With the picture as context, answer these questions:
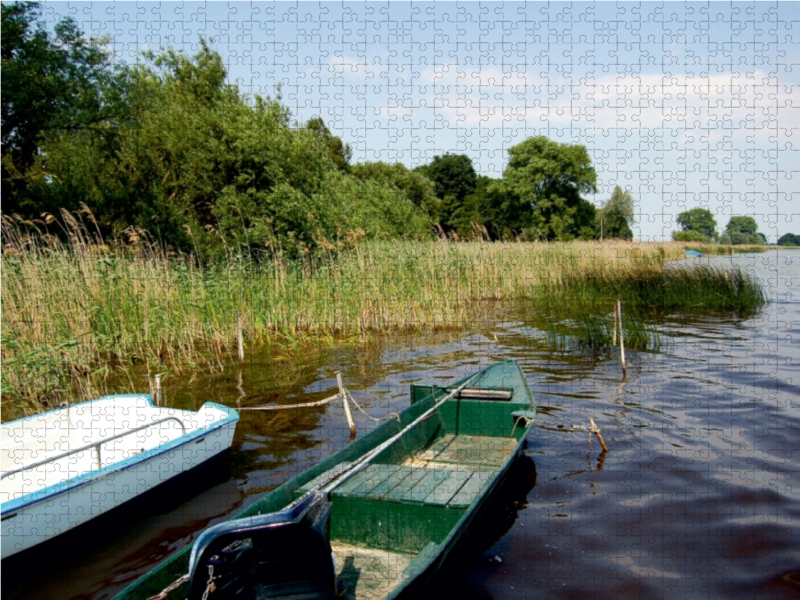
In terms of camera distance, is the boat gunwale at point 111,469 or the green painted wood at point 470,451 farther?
the green painted wood at point 470,451

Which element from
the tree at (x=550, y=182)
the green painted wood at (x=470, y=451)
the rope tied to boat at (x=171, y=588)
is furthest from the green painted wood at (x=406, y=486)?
the tree at (x=550, y=182)

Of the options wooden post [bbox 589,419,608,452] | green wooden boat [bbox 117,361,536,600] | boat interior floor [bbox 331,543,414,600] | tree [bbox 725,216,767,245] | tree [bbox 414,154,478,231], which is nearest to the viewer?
green wooden boat [bbox 117,361,536,600]

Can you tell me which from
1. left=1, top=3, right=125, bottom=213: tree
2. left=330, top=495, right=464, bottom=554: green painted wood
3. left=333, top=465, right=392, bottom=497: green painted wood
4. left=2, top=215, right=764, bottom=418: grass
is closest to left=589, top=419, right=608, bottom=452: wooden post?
left=333, top=465, right=392, bottom=497: green painted wood

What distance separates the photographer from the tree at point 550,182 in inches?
1634

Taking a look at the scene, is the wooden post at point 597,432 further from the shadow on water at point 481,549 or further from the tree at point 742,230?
the tree at point 742,230

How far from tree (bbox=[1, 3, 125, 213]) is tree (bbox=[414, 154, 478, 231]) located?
35.9 metres

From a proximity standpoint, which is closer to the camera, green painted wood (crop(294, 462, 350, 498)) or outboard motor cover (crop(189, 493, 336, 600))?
outboard motor cover (crop(189, 493, 336, 600))

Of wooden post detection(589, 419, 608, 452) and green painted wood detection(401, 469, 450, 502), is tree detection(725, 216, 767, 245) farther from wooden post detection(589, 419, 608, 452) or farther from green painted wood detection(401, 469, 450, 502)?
green painted wood detection(401, 469, 450, 502)

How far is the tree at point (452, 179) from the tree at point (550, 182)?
7.00 meters

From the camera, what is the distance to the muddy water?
13.9 ft

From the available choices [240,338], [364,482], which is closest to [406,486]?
[364,482]

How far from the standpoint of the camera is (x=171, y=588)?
3049mm

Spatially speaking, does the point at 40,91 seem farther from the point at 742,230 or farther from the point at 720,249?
the point at 720,249

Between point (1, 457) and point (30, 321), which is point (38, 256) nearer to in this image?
point (30, 321)
